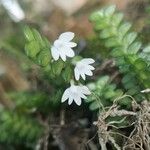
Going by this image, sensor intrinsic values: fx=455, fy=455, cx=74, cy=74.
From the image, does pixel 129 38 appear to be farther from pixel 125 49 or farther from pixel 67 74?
pixel 67 74

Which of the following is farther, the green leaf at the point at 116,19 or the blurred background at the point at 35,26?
the blurred background at the point at 35,26

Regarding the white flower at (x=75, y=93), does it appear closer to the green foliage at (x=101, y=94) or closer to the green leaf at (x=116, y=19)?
the green foliage at (x=101, y=94)

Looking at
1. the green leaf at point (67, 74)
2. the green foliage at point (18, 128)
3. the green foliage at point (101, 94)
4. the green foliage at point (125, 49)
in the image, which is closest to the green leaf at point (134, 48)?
the green foliage at point (125, 49)

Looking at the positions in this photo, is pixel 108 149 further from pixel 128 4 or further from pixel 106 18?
pixel 128 4

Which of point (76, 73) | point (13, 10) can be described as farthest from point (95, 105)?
point (13, 10)

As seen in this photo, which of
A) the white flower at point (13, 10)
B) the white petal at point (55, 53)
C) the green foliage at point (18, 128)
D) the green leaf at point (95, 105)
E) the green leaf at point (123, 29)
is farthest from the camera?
the white flower at point (13, 10)

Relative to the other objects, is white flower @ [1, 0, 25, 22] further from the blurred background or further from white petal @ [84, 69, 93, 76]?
white petal @ [84, 69, 93, 76]

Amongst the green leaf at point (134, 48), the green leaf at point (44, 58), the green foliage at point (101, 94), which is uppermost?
the green leaf at point (134, 48)

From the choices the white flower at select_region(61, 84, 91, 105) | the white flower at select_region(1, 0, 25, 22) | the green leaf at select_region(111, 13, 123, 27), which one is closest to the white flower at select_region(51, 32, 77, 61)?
the white flower at select_region(61, 84, 91, 105)

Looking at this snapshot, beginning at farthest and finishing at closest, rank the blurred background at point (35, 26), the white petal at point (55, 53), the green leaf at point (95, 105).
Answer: the blurred background at point (35, 26) < the green leaf at point (95, 105) < the white petal at point (55, 53)
